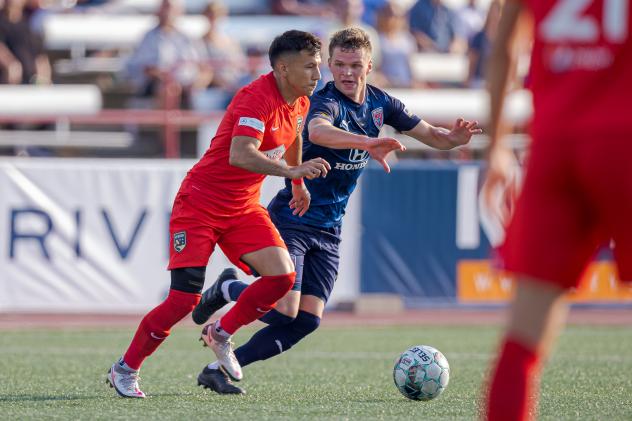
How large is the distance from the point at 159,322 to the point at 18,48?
9.20 metres

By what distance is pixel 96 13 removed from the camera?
1675cm

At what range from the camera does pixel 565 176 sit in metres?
3.12

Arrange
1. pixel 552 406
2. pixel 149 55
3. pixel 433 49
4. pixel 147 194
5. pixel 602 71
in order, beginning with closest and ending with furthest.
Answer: pixel 602 71 < pixel 552 406 < pixel 147 194 < pixel 149 55 < pixel 433 49

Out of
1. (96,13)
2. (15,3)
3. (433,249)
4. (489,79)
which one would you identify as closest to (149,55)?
(15,3)

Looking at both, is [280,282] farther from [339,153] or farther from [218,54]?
[218,54]

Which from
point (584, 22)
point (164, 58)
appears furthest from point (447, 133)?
point (164, 58)

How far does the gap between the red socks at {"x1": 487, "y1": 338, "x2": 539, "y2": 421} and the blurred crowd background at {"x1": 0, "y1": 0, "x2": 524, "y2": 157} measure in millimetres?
8901

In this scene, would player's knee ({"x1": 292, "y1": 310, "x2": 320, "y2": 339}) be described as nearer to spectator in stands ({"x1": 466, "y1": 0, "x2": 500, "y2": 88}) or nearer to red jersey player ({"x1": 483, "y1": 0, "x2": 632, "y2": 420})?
red jersey player ({"x1": 483, "y1": 0, "x2": 632, "y2": 420})

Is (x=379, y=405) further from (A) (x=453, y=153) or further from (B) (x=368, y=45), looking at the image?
(A) (x=453, y=153)

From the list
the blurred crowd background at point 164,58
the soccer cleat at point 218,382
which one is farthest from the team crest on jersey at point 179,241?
the blurred crowd background at point 164,58

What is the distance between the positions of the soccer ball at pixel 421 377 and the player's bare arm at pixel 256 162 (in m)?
1.23

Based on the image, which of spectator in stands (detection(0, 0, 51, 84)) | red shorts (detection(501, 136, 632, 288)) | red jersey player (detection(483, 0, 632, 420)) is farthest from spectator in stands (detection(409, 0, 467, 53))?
red shorts (detection(501, 136, 632, 288))

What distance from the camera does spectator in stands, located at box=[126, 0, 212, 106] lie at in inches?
548

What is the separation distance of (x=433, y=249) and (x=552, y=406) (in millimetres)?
6513
